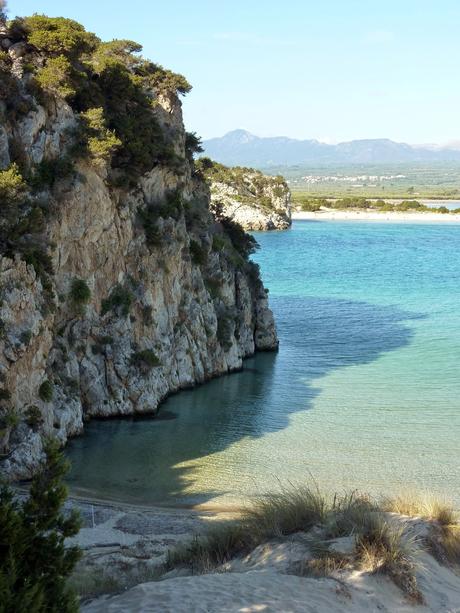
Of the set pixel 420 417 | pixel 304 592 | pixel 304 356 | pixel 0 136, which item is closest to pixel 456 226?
pixel 304 356

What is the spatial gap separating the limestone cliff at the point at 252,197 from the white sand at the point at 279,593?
348ft

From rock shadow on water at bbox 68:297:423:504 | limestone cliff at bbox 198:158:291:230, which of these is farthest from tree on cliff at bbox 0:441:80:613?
limestone cliff at bbox 198:158:291:230

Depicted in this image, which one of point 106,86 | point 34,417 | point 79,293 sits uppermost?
point 106,86

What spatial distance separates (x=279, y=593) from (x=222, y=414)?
59.4 ft

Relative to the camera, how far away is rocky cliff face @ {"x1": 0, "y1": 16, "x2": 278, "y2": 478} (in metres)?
21.7

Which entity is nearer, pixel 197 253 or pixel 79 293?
pixel 79 293

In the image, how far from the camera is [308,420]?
2741 cm

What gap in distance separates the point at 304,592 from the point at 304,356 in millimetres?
27318

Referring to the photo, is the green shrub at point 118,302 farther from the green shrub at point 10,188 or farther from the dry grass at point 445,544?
the dry grass at point 445,544

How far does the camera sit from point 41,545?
9203 millimetres

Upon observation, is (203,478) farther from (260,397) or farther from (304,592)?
(304,592)

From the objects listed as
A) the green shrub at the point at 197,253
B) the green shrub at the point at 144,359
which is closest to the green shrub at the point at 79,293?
the green shrub at the point at 144,359

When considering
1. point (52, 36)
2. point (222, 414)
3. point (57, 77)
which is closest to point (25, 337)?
point (222, 414)

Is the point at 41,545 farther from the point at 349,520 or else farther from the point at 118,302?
the point at 118,302
